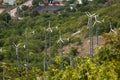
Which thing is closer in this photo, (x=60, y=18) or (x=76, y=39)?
(x=76, y=39)

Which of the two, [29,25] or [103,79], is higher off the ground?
[103,79]

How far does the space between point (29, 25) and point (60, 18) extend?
3.63 metres

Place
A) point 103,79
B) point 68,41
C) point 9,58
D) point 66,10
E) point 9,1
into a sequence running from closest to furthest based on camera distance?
point 103,79 → point 9,58 → point 68,41 → point 66,10 → point 9,1

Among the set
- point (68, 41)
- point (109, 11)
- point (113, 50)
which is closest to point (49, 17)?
point (109, 11)

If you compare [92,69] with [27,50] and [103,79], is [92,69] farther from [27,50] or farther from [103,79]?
[27,50]

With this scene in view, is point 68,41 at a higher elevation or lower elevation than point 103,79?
lower

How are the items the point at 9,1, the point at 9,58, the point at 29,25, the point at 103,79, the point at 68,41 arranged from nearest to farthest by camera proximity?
the point at 103,79, the point at 9,58, the point at 68,41, the point at 29,25, the point at 9,1

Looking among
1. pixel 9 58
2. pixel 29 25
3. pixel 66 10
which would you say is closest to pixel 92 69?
pixel 9 58

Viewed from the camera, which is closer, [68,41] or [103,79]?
[103,79]

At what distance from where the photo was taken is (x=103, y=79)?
1305 centimetres

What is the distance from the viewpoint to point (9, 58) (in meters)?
42.1

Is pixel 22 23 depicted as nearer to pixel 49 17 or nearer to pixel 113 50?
pixel 49 17

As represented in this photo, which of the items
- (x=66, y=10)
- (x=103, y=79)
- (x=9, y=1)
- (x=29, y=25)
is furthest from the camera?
(x=9, y=1)

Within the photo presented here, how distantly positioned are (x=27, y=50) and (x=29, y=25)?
12.1 m
